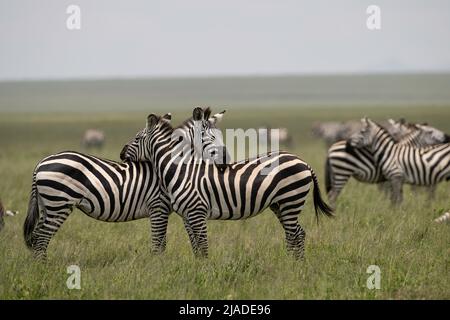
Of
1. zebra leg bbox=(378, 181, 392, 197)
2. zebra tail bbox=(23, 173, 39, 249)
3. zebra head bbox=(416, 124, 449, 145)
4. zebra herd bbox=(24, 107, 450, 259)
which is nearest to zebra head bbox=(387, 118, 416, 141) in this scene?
zebra head bbox=(416, 124, 449, 145)

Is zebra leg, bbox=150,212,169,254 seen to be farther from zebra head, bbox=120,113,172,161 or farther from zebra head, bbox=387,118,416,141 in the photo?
zebra head, bbox=387,118,416,141

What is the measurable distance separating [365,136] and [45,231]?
709 cm

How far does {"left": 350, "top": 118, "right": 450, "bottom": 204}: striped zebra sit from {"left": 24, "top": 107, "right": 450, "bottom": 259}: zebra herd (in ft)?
14.8

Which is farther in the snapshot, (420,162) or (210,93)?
(210,93)

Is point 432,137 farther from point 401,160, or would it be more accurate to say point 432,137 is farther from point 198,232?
point 198,232

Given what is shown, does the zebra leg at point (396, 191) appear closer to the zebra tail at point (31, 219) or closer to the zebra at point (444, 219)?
the zebra at point (444, 219)

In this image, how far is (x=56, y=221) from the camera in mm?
8375

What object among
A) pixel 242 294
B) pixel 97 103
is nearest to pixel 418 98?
pixel 97 103

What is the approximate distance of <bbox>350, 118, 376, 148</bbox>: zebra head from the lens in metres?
13.4

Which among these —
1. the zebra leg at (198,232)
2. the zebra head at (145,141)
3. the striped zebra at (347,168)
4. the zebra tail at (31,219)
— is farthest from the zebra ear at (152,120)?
the striped zebra at (347,168)

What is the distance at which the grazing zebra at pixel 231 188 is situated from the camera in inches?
327

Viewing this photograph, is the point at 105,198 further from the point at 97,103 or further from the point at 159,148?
the point at 97,103

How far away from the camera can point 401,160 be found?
1323cm

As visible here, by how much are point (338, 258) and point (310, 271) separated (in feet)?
2.10
